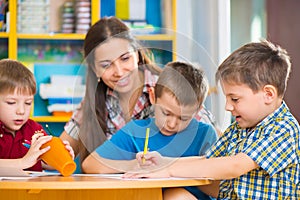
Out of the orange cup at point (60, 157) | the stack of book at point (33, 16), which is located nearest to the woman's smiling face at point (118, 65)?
the orange cup at point (60, 157)

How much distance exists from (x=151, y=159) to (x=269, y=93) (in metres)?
0.40

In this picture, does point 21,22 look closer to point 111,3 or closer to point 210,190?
point 111,3

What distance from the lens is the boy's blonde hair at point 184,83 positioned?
5.91ft

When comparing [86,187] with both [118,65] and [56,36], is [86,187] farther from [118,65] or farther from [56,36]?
[56,36]

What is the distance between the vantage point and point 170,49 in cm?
184

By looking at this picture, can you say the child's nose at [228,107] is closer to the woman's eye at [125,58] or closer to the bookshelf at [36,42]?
the woman's eye at [125,58]

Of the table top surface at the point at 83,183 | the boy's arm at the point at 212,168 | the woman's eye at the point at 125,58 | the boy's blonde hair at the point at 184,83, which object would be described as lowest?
the boy's arm at the point at 212,168

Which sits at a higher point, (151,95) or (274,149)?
(151,95)

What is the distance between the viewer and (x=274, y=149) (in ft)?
5.80

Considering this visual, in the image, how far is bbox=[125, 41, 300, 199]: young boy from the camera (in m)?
1.74

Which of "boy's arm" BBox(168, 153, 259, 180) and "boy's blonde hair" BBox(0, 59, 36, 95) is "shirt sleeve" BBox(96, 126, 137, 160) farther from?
"boy's blonde hair" BBox(0, 59, 36, 95)

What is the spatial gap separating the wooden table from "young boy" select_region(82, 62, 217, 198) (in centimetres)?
8

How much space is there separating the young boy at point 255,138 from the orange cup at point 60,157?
0.75 feet

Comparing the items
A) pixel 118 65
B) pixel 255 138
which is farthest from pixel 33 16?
pixel 255 138
